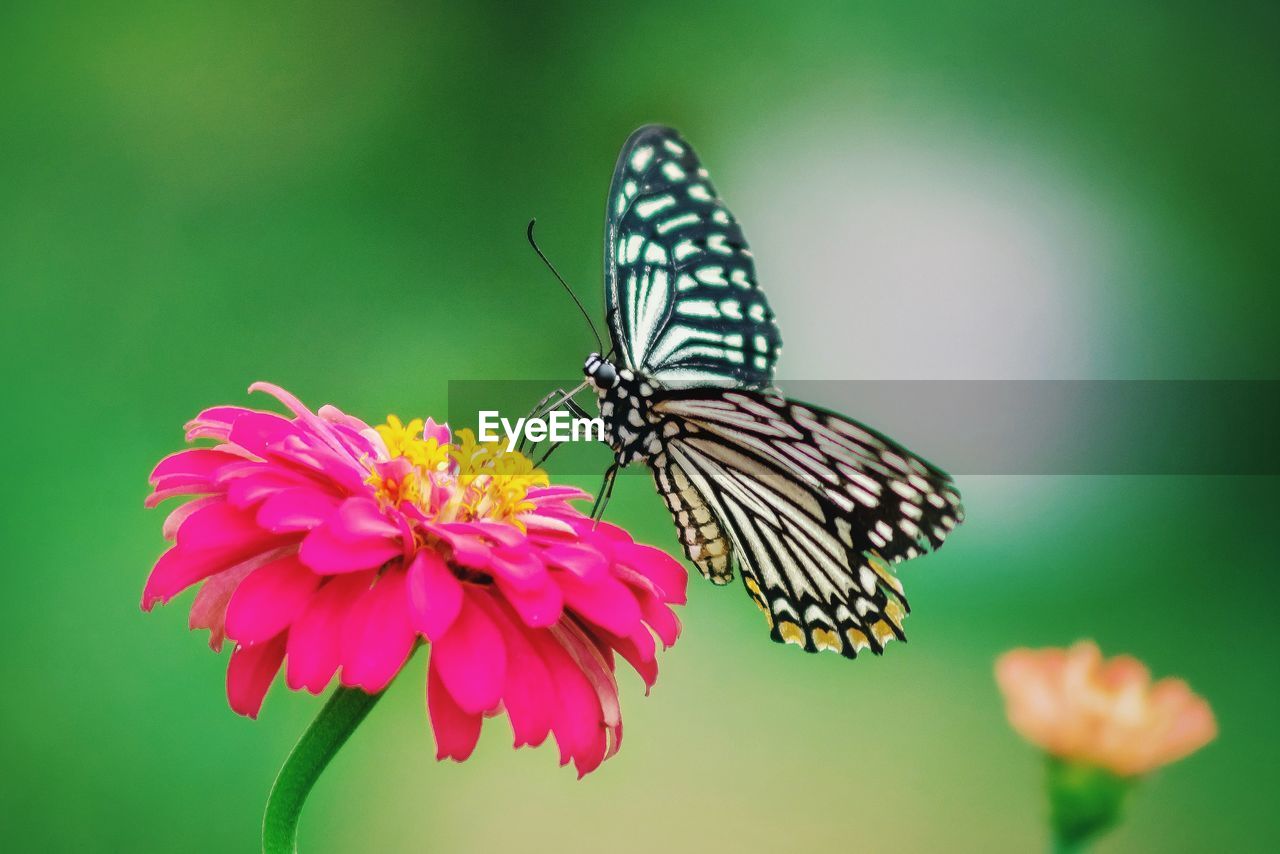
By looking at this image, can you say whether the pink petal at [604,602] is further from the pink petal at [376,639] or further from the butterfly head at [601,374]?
the butterfly head at [601,374]

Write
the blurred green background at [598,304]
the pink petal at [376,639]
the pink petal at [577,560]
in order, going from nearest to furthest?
the pink petal at [376,639] → the pink petal at [577,560] → the blurred green background at [598,304]

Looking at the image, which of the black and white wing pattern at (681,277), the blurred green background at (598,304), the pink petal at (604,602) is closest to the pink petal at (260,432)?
the pink petal at (604,602)

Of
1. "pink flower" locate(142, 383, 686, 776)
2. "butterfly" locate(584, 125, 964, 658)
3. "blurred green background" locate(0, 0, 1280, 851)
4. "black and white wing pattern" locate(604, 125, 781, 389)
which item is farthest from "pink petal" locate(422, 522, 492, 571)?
"blurred green background" locate(0, 0, 1280, 851)

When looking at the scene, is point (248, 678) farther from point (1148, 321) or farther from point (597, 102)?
point (1148, 321)

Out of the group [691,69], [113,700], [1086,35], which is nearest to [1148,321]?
[1086,35]

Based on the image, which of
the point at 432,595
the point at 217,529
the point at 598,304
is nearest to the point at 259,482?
the point at 217,529

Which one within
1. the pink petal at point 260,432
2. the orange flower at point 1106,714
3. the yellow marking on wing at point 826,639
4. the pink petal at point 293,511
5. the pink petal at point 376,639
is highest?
the pink petal at point 260,432

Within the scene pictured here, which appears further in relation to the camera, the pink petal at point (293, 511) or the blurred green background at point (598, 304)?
the blurred green background at point (598, 304)

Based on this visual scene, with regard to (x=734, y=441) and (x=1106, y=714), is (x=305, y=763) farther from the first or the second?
(x=1106, y=714)

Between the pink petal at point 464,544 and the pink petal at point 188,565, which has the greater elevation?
the pink petal at point 464,544
